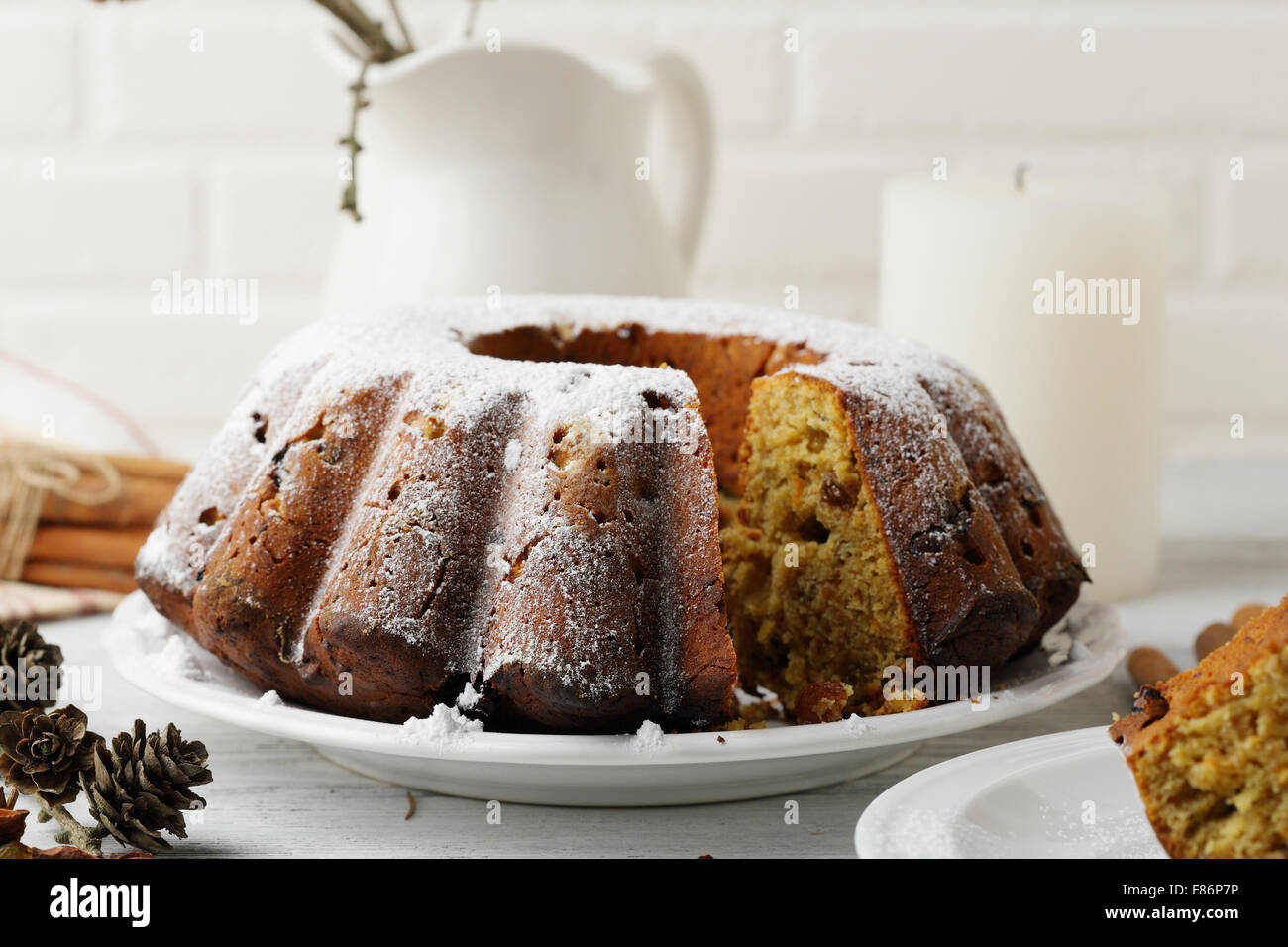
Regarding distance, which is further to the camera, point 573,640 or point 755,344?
point 755,344

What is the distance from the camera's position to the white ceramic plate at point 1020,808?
85 cm

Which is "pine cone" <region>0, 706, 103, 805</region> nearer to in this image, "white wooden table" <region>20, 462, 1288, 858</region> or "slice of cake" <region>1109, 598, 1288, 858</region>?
"white wooden table" <region>20, 462, 1288, 858</region>

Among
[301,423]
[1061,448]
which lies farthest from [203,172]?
[1061,448]

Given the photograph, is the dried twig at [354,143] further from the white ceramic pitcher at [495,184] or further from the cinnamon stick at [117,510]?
the cinnamon stick at [117,510]

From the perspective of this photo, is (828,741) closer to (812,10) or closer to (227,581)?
(227,581)

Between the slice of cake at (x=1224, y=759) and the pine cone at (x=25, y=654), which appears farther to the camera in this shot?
the pine cone at (x=25, y=654)

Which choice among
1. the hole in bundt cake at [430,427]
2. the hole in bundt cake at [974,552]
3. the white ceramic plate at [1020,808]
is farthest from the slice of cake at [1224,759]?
the hole in bundt cake at [430,427]

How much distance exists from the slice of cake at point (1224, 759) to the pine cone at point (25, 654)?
2.84ft

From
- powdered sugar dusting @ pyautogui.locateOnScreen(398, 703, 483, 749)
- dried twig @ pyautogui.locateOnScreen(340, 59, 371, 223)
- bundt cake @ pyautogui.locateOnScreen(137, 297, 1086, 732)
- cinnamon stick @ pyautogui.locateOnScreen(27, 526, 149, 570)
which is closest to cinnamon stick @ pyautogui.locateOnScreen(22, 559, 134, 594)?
cinnamon stick @ pyautogui.locateOnScreen(27, 526, 149, 570)

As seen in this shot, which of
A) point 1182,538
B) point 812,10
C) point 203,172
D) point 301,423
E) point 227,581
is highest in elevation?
point 812,10

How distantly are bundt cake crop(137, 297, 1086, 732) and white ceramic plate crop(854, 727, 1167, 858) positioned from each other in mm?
196

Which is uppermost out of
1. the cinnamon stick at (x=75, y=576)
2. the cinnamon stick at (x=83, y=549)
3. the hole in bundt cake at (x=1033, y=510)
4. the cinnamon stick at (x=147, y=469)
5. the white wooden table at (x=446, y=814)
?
the hole in bundt cake at (x=1033, y=510)

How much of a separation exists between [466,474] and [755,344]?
0.39 meters

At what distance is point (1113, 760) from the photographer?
100 cm
